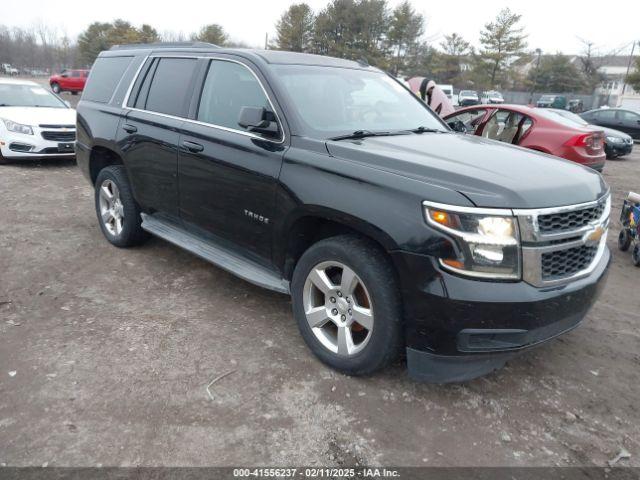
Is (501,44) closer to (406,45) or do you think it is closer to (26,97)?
(406,45)

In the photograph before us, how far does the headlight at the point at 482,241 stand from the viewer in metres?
2.50

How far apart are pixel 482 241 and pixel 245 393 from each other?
1.58m

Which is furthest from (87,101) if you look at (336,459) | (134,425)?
(336,459)

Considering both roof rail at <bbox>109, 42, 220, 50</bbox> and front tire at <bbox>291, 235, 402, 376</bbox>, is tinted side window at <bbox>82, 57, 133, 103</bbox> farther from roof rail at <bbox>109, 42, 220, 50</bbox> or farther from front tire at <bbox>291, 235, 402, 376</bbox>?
front tire at <bbox>291, 235, 402, 376</bbox>

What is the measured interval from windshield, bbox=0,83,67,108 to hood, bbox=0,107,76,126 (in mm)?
387

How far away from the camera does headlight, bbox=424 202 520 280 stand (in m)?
2.50

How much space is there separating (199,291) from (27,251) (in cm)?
207

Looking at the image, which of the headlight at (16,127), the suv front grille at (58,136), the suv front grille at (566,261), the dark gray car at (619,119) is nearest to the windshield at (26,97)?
the headlight at (16,127)

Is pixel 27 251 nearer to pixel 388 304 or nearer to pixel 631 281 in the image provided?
pixel 388 304

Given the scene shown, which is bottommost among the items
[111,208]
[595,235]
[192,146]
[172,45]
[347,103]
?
[111,208]

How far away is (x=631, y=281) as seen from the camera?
4.96 m

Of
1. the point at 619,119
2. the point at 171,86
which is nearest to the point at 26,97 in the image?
the point at 171,86

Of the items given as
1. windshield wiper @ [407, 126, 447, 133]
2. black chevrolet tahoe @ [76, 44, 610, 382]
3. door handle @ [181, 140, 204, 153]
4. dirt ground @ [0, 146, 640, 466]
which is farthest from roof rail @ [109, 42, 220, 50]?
dirt ground @ [0, 146, 640, 466]

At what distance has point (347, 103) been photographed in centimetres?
375
